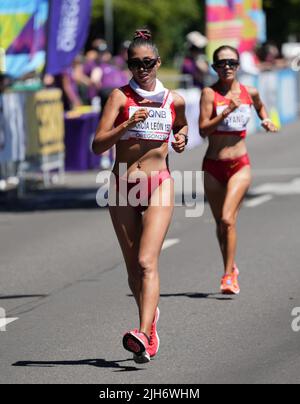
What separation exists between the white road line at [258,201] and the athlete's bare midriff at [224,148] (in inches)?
225

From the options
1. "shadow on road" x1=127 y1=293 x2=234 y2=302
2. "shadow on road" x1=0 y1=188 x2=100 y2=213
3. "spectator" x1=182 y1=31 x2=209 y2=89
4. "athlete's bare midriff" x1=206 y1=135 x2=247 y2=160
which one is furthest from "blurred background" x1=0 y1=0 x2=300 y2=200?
Answer: "shadow on road" x1=127 y1=293 x2=234 y2=302

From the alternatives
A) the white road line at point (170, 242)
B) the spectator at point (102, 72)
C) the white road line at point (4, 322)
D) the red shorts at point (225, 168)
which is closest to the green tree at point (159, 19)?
the spectator at point (102, 72)

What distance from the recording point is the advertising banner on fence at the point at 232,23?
26.8 meters

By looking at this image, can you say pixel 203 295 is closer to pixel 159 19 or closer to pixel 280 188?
pixel 280 188

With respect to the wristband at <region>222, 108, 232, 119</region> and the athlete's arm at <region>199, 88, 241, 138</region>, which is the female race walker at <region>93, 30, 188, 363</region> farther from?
the athlete's arm at <region>199, 88, 241, 138</region>

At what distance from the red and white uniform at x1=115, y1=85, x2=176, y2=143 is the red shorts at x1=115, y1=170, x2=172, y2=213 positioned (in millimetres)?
263

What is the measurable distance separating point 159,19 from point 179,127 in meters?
67.0

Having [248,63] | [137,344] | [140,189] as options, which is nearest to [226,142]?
[140,189]

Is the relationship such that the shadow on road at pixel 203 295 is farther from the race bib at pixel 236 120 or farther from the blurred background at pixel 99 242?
the race bib at pixel 236 120

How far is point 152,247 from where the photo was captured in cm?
780

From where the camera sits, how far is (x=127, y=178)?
8.06 meters

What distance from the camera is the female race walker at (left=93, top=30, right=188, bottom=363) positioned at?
7.78 m

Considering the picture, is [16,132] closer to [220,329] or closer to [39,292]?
[39,292]
